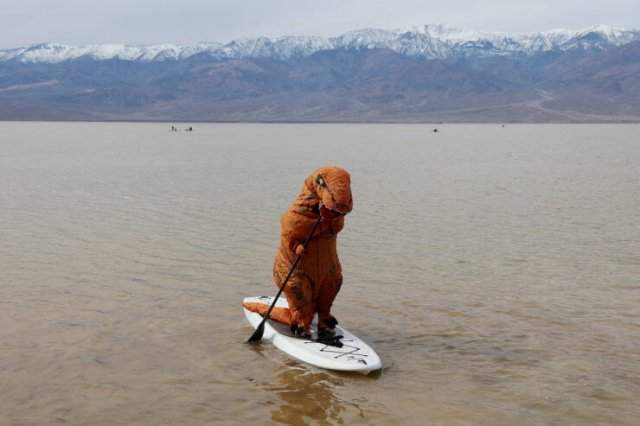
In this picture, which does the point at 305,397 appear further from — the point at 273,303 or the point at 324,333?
the point at 273,303

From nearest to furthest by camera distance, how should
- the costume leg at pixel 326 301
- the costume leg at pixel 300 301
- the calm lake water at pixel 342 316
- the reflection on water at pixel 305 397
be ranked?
the reflection on water at pixel 305 397
the calm lake water at pixel 342 316
the costume leg at pixel 300 301
the costume leg at pixel 326 301

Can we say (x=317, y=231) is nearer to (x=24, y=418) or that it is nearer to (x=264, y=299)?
(x=264, y=299)

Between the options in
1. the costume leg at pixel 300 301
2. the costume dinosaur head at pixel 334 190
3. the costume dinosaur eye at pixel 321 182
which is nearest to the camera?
the costume dinosaur head at pixel 334 190

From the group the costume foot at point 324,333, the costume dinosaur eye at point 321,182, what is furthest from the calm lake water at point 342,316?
the costume dinosaur eye at point 321,182

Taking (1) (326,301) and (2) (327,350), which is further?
(1) (326,301)

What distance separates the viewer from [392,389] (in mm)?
7598

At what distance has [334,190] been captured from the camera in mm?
7930

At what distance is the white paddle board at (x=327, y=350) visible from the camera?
7922 millimetres

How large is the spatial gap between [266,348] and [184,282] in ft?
11.3

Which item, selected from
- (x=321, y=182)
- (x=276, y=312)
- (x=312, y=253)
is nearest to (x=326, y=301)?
(x=312, y=253)

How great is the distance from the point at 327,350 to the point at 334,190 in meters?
1.64

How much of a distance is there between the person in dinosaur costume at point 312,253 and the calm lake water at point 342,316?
1.81 ft

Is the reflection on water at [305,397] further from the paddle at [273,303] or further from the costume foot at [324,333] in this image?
the paddle at [273,303]

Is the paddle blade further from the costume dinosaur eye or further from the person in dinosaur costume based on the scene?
the costume dinosaur eye
